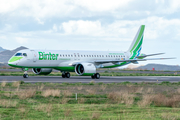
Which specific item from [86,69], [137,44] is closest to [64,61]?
[86,69]

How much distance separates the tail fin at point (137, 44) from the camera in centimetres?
5728

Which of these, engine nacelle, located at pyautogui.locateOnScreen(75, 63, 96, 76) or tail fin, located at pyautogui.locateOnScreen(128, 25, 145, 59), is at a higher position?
tail fin, located at pyautogui.locateOnScreen(128, 25, 145, 59)

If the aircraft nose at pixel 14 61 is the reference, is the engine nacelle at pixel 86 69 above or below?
below

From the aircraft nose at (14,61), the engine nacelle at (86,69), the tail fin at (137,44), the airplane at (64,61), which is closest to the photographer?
the aircraft nose at (14,61)

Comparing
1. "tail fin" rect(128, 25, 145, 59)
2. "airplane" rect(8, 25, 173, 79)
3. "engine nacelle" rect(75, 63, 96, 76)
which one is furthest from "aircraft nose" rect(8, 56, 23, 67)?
"tail fin" rect(128, 25, 145, 59)

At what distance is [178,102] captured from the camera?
18.2 m

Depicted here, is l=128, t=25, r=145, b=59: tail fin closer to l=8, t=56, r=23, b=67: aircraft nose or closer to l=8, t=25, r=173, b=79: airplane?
l=8, t=25, r=173, b=79: airplane

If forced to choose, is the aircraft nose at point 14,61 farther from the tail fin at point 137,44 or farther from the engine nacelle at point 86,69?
the tail fin at point 137,44

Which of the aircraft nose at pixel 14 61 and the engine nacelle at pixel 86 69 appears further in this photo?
the engine nacelle at pixel 86 69

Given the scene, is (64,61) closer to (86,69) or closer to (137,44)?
(86,69)

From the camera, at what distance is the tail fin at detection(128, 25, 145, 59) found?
5728 cm

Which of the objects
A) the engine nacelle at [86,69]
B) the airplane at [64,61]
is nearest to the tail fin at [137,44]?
the airplane at [64,61]

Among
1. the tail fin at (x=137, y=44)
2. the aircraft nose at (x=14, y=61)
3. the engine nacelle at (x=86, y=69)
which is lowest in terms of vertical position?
the engine nacelle at (x=86, y=69)

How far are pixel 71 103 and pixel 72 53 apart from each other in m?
30.1
